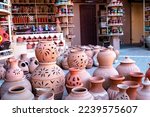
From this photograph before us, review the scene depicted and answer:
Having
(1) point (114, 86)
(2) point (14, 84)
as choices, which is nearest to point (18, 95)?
(2) point (14, 84)

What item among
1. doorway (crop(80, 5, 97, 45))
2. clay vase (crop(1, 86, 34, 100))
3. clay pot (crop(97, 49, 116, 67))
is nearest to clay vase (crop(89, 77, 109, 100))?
clay pot (crop(97, 49, 116, 67))

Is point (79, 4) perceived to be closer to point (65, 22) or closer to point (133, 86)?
point (65, 22)

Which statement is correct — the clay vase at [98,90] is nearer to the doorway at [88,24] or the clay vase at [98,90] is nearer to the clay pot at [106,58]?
the clay pot at [106,58]

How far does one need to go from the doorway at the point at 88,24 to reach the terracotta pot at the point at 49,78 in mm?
7509

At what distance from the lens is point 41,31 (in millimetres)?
6969

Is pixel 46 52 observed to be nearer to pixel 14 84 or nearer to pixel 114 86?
pixel 14 84

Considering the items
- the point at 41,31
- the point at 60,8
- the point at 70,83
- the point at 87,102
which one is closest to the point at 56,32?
the point at 41,31

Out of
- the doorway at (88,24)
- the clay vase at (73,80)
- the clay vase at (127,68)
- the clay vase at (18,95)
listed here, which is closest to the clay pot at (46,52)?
the clay vase at (73,80)

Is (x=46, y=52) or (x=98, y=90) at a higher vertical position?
(x=46, y=52)

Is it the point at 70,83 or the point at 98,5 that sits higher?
the point at 98,5

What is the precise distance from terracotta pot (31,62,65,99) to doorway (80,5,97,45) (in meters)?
7.51

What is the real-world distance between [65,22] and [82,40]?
226cm

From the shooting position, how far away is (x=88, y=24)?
9781 millimetres

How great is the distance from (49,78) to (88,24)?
7751mm
